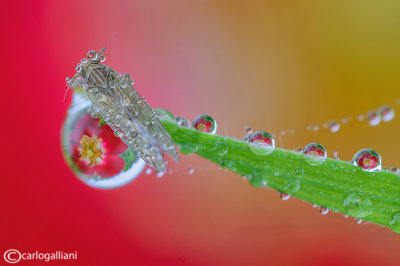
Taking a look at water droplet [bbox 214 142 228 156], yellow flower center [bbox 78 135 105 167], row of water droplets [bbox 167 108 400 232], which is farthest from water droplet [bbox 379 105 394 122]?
yellow flower center [bbox 78 135 105 167]

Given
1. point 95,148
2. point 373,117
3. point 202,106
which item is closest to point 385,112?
point 373,117

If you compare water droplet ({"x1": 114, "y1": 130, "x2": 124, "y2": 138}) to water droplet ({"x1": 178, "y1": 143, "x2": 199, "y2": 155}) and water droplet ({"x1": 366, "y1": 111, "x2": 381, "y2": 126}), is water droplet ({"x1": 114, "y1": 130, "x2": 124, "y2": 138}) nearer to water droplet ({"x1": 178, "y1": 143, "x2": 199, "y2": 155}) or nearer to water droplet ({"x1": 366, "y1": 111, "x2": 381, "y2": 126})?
water droplet ({"x1": 178, "y1": 143, "x2": 199, "y2": 155})

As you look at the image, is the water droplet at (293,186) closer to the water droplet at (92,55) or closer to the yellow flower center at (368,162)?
the yellow flower center at (368,162)

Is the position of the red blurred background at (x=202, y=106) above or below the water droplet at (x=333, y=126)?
above

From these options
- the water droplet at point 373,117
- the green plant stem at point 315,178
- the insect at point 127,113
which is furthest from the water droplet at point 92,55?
the water droplet at point 373,117

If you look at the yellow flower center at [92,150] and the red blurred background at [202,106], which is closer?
the yellow flower center at [92,150]

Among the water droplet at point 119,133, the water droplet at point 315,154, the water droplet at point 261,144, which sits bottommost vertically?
the water droplet at point 315,154
